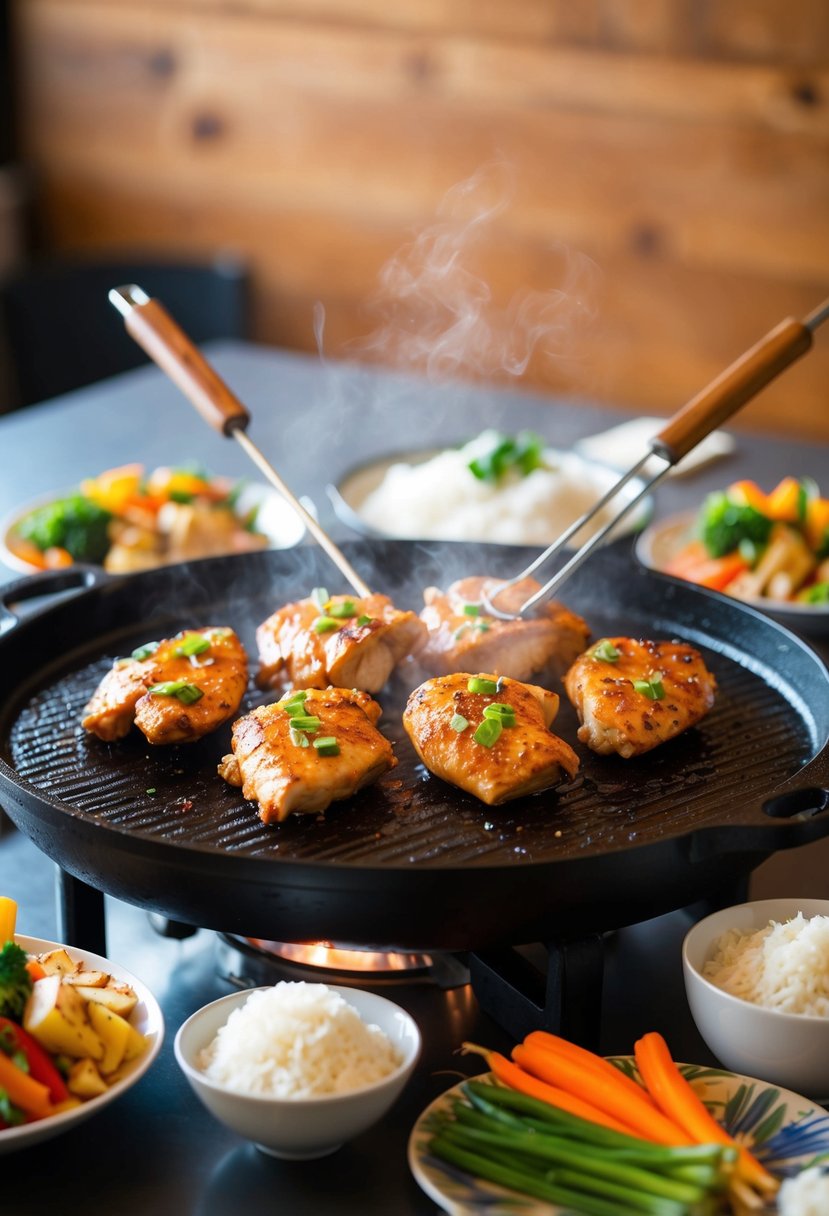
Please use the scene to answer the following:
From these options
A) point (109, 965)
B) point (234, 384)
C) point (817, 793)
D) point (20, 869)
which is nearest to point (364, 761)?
point (109, 965)

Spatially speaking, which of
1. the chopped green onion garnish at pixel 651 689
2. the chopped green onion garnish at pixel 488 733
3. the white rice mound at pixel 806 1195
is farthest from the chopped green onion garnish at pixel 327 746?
the white rice mound at pixel 806 1195

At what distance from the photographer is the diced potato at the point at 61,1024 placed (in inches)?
64.1

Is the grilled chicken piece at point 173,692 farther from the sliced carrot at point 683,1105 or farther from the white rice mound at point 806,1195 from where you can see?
the white rice mound at point 806,1195

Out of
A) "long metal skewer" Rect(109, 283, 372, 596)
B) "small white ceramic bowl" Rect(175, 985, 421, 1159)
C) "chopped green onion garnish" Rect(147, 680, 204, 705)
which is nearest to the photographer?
"small white ceramic bowl" Rect(175, 985, 421, 1159)

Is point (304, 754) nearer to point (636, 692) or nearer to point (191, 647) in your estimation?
point (191, 647)

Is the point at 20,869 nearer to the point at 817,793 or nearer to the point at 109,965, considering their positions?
the point at 109,965

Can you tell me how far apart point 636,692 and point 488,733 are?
0.30 m

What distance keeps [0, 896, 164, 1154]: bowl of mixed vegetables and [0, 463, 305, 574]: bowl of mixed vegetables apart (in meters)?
1.60

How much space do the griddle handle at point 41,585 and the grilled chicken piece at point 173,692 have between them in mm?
256

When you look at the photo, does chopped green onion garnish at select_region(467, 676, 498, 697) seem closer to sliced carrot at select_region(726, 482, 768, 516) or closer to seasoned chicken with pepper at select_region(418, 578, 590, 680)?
seasoned chicken with pepper at select_region(418, 578, 590, 680)

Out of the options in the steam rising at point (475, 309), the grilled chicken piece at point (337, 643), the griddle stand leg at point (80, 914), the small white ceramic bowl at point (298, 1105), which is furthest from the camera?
the steam rising at point (475, 309)

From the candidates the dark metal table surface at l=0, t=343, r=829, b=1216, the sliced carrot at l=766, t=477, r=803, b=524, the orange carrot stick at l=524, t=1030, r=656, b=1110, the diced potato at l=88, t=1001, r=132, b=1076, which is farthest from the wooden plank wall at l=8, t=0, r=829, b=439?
the diced potato at l=88, t=1001, r=132, b=1076

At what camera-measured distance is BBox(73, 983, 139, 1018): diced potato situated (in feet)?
5.62

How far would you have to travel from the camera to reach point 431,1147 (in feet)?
5.10
